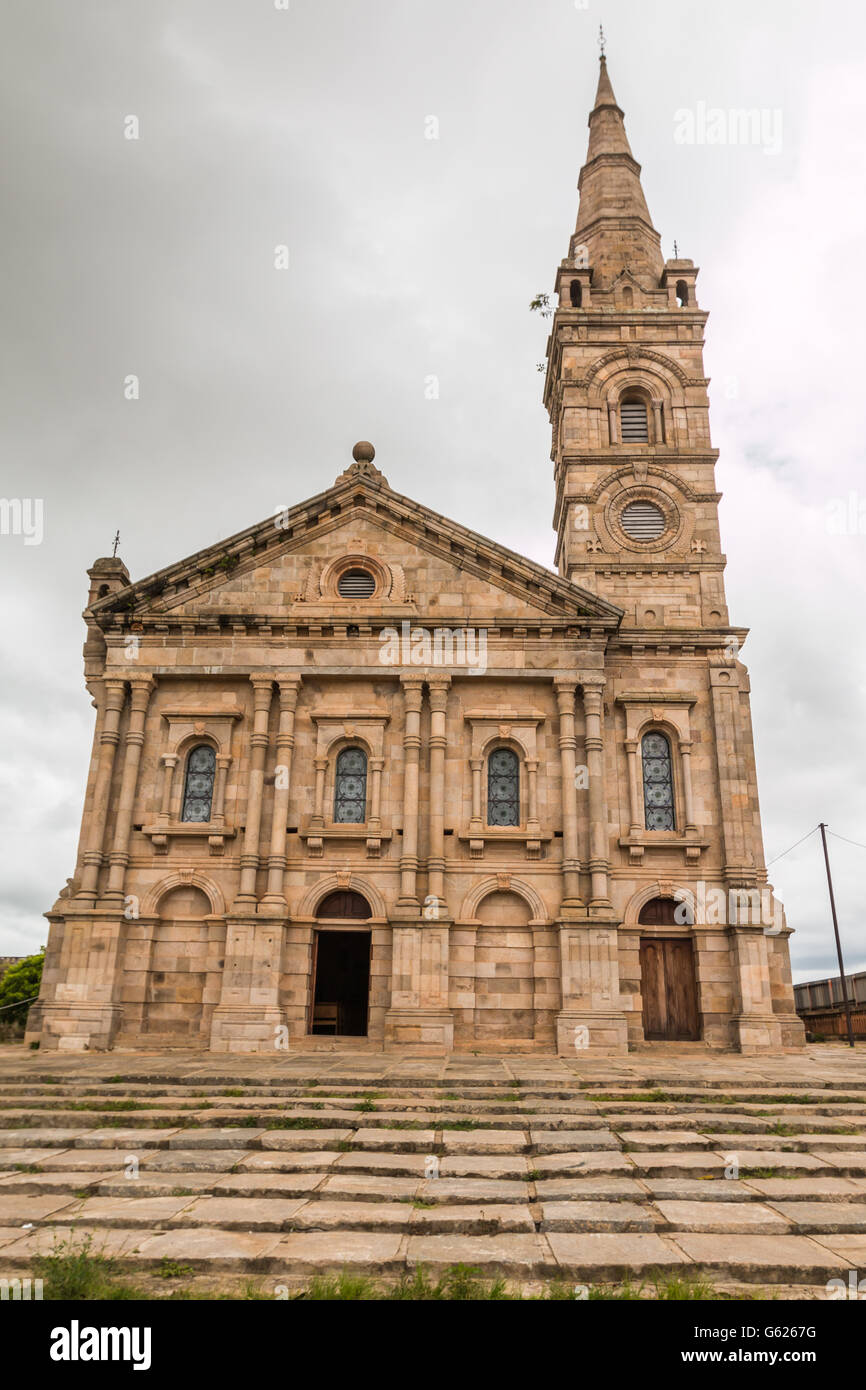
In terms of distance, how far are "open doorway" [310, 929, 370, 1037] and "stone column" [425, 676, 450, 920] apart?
14.0ft

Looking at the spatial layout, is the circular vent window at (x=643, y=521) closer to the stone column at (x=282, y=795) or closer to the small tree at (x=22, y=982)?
the stone column at (x=282, y=795)

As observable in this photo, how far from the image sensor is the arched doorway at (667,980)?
77.2ft

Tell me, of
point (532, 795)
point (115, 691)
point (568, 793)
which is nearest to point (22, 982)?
point (115, 691)

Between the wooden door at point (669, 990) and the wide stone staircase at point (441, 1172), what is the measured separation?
5.69 meters

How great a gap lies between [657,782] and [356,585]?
9668mm

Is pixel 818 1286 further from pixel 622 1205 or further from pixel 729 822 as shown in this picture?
pixel 729 822

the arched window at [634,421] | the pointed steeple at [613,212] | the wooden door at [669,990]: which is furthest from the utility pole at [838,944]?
the pointed steeple at [613,212]

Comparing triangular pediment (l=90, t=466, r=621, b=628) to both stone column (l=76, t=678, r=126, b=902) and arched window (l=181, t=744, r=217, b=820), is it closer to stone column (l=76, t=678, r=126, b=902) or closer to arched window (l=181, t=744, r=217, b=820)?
stone column (l=76, t=678, r=126, b=902)

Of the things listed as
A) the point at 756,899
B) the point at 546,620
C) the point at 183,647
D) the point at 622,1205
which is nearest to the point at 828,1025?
the point at 756,899

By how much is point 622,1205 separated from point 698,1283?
2405mm

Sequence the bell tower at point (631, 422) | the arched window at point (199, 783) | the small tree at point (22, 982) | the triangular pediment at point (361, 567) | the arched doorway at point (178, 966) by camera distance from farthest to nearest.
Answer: the small tree at point (22, 982)
the bell tower at point (631, 422)
the triangular pediment at point (361, 567)
the arched window at point (199, 783)
the arched doorway at point (178, 966)

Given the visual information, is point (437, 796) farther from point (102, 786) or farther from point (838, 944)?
point (838, 944)

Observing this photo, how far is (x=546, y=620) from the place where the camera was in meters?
24.8

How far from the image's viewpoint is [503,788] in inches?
969
